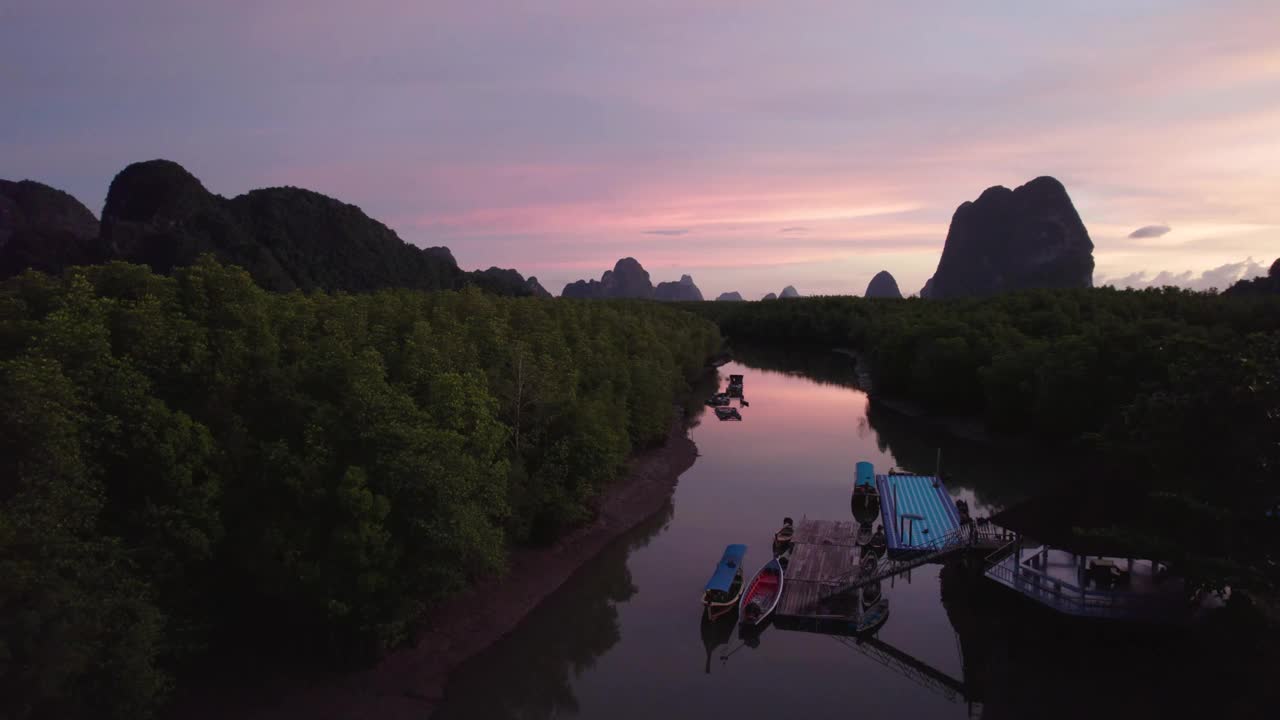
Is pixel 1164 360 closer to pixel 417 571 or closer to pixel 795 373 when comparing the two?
pixel 417 571

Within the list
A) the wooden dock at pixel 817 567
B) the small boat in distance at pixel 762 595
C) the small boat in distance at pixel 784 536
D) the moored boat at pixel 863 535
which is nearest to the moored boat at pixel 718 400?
the moored boat at pixel 863 535

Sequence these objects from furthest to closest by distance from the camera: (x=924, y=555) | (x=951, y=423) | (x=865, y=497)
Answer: (x=951, y=423) < (x=865, y=497) < (x=924, y=555)

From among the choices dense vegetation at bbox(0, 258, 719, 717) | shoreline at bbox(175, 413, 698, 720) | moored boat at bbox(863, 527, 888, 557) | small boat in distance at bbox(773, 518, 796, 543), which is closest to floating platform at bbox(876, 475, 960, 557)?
moored boat at bbox(863, 527, 888, 557)

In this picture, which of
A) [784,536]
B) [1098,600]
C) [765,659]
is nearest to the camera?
[1098,600]

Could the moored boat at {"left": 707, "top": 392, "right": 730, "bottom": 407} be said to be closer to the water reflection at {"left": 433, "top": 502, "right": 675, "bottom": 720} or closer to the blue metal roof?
the blue metal roof

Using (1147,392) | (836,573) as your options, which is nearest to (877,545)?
(836,573)

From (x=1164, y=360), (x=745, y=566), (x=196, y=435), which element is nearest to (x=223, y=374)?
(x=196, y=435)

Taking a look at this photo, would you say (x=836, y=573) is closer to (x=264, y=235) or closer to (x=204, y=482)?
(x=204, y=482)
